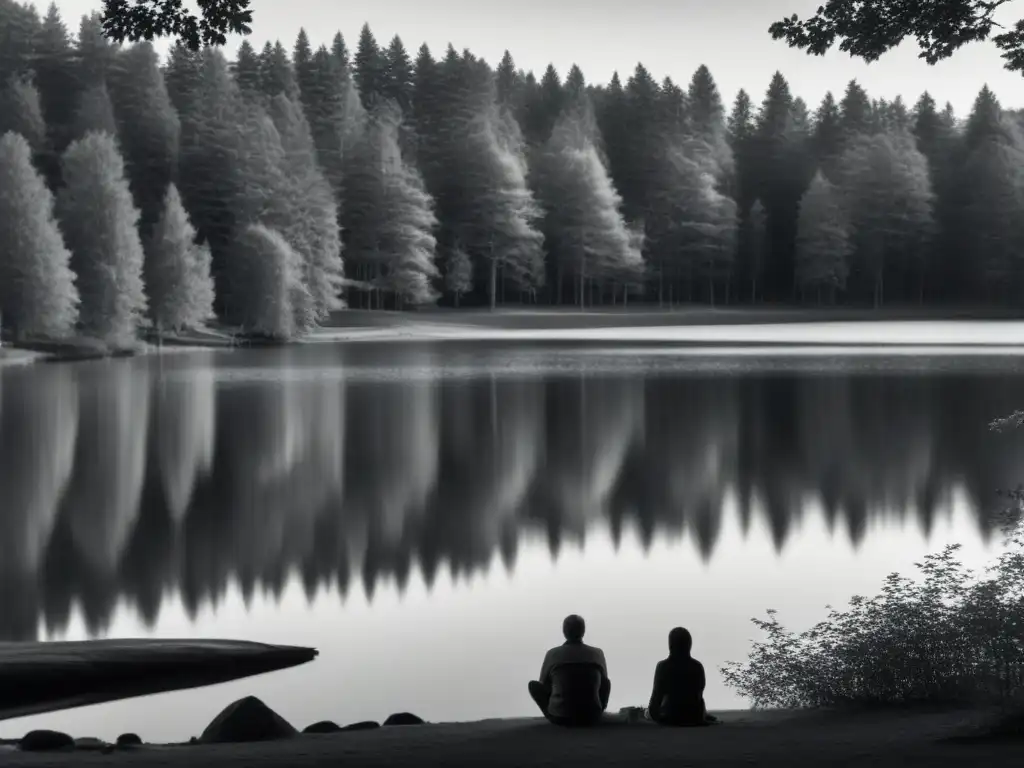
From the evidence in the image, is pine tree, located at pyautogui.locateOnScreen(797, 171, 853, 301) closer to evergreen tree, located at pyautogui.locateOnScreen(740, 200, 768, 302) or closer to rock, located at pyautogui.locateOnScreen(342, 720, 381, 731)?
evergreen tree, located at pyautogui.locateOnScreen(740, 200, 768, 302)

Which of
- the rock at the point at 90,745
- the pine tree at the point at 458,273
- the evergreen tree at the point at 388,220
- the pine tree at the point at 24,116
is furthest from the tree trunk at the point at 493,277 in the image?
the rock at the point at 90,745

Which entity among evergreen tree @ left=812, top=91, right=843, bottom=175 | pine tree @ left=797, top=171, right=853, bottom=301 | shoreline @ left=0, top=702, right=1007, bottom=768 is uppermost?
evergreen tree @ left=812, top=91, right=843, bottom=175

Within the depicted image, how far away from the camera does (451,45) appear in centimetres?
10369

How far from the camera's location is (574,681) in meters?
7.19

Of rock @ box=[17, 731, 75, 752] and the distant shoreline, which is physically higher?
the distant shoreline

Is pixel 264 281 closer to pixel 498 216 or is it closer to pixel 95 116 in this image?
pixel 95 116

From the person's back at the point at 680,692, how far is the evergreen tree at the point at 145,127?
59.9m

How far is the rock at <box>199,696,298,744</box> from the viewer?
7.28 metres

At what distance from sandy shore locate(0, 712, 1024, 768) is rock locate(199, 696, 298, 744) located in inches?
7.2

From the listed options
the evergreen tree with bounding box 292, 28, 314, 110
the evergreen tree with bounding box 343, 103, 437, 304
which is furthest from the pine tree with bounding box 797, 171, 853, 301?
the evergreen tree with bounding box 292, 28, 314, 110

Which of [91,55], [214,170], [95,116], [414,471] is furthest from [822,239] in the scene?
[414,471]

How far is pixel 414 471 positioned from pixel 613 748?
1601 cm

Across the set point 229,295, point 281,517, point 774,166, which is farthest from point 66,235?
point 774,166

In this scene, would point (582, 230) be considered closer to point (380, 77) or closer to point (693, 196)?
point (693, 196)
